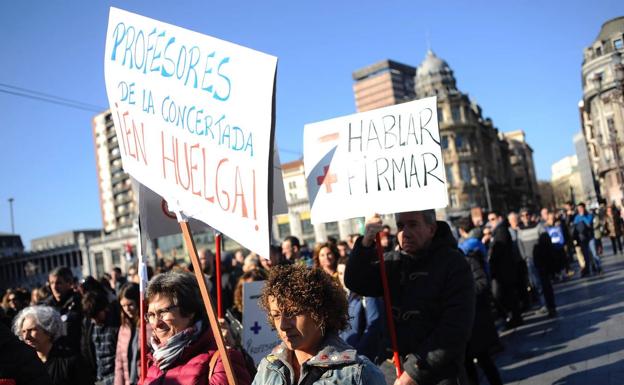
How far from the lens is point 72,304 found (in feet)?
21.1

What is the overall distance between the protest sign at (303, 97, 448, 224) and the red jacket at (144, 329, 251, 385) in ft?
3.10

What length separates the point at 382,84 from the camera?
150000 mm

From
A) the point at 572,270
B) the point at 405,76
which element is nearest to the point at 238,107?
the point at 572,270

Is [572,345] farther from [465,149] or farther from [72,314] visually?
[465,149]

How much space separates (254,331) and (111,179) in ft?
361

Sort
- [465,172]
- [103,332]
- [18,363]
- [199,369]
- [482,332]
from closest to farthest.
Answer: [18,363] < [199,369] < [482,332] < [103,332] < [465,172]

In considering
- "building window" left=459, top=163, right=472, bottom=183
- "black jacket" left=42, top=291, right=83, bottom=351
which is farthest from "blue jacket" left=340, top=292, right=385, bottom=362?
"building window" left=459, top=163, right=472, bottom=183

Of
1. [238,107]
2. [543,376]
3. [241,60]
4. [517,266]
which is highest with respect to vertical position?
[241,60]

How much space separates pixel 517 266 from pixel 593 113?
7006cm

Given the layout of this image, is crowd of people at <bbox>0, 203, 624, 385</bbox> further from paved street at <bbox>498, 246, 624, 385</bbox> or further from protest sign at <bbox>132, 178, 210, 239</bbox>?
paved street at <bbox>498, 246, 624, 385</bbox>

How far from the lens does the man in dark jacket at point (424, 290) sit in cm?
306

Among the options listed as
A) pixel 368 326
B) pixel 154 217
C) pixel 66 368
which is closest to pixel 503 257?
pixel 368 326

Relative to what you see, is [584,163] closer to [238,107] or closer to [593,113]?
[593,113]

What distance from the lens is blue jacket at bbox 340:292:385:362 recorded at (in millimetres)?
4852
